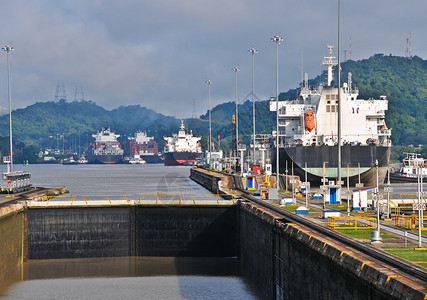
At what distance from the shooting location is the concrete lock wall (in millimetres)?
59719

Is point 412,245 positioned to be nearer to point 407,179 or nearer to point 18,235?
point 18,235

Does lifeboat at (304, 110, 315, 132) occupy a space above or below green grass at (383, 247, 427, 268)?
above

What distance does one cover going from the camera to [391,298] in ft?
71.5

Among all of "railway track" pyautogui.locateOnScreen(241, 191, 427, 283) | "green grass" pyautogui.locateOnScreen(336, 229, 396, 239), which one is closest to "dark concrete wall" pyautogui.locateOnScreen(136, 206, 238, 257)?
"railway track" pyautogui.locateOnScreen(241, 191, 427, 283)

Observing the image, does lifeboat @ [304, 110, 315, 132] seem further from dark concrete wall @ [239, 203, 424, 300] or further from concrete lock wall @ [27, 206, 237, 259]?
dark concrete wall @ [239, 203, 424, 300]

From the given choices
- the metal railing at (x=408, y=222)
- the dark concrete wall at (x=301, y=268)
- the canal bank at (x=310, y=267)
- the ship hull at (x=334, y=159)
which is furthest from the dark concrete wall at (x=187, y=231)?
the ship hull at (x=334, y=159)

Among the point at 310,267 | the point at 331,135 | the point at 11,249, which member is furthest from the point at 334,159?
the point at 310,267

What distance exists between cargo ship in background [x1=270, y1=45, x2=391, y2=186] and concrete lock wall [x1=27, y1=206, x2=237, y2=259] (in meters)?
42.6

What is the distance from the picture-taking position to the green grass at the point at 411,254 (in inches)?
1065

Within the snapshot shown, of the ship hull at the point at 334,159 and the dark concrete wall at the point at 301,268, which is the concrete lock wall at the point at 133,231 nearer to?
the dark concrete wall at the point at 301,268

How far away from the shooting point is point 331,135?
364ft

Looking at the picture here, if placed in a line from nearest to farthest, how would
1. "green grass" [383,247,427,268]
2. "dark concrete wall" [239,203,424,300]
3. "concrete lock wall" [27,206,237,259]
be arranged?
"dark concrete wall" [239,203,424,300] < "green grass" [383,247,427,268] < "concrete lock wall" [27,206,237,259]

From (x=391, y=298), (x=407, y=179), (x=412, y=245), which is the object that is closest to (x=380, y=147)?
(x=407, y=179)

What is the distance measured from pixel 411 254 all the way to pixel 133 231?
3676cm
